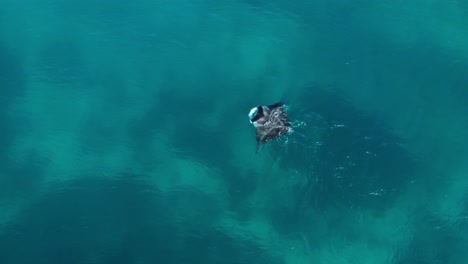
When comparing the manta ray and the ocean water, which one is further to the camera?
the manta ray

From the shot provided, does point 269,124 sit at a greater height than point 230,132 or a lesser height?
greater

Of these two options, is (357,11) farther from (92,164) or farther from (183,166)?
(92,164)

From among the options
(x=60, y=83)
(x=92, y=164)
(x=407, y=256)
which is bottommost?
(x=407, y=256)

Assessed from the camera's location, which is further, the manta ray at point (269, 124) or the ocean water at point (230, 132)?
the manta ray at point (269, 124)

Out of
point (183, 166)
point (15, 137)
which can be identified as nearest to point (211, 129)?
point (183, 166)

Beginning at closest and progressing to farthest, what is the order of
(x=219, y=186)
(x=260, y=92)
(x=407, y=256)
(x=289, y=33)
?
(x=407, y=256) < (x=219, y=186) < (x=260, y=92) < (x=289, y=33)

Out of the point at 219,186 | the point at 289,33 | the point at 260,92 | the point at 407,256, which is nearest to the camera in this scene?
the point at 407,256

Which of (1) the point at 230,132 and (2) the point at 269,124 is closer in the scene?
(2) the point at 269,124

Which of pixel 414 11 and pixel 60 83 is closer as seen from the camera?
pixel 60 83
